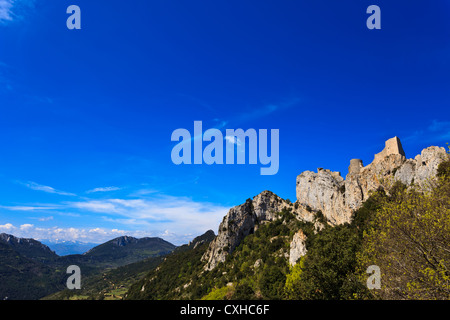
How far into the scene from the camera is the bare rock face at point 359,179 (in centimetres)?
6081

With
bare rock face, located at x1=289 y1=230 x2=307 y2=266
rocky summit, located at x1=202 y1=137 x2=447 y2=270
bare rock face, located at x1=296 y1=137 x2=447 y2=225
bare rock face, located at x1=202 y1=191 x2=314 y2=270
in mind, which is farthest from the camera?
bare rock face, located at x1=202 y1=191 x2=314 y2=270

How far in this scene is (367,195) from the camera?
7400cm

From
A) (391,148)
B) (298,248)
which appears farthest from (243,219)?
(391,148)

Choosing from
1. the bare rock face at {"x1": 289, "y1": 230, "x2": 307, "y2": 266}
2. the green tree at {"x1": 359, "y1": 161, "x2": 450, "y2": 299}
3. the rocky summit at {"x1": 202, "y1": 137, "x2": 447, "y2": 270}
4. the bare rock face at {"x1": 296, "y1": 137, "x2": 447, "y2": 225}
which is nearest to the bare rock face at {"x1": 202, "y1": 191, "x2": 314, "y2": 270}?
the rocky summit at {"x1": 202, "y1": 137, "x2": 447, "y2": 270}

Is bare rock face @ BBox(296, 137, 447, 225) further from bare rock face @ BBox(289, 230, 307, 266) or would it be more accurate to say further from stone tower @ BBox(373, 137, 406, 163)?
bare rock face @ BBox(289, 230, 307, 266)

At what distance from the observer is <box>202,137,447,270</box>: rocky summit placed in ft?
210

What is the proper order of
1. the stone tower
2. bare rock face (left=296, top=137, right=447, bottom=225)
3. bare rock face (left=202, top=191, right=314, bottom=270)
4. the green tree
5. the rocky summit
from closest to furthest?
the green tree
bare rock face (left=296, top=137, right=447, bottom=225)
the rocky summit
the stone tower
bare rock face (left=202, top=191, right=314, bottom=270)

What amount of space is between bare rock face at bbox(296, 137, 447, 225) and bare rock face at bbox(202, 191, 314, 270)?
50.2ft

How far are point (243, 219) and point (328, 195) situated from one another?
49863 mm

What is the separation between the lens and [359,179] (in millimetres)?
78938

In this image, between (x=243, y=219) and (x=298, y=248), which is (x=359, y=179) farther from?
(x=243, y=219)
